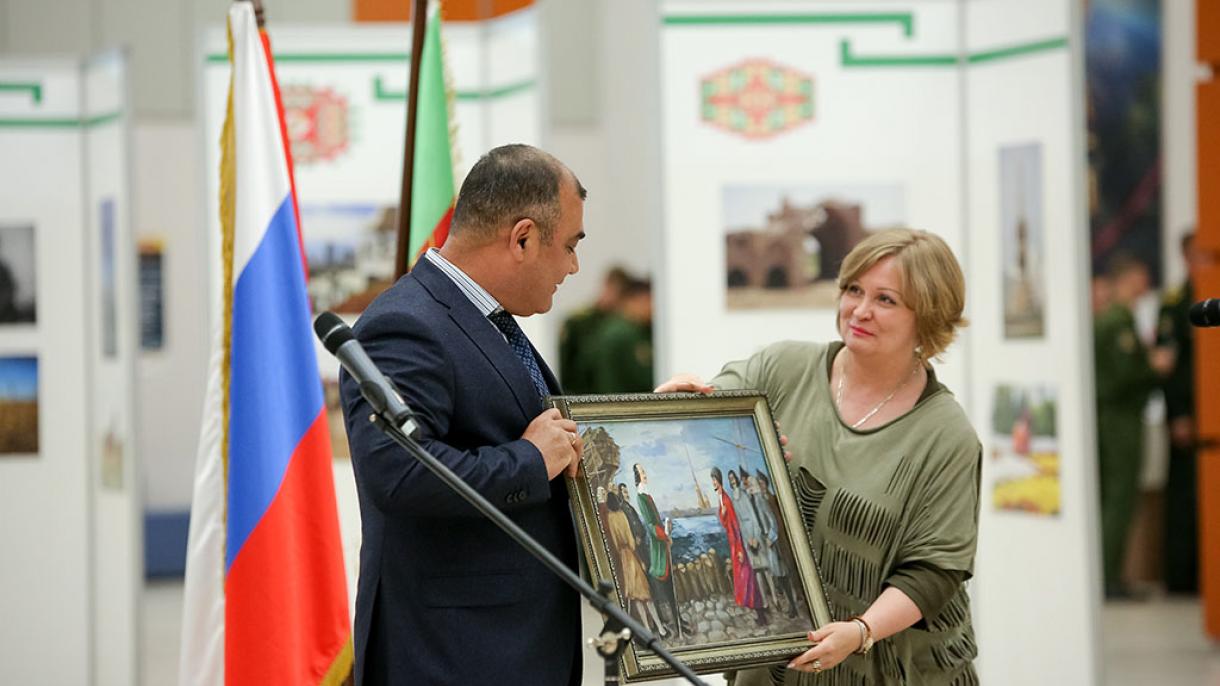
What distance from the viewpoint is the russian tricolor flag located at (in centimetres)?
349

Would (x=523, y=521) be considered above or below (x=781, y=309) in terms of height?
below

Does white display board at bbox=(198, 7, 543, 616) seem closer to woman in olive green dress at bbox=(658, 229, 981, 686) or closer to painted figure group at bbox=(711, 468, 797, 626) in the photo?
woman in olive green dress at bbox=(658, 229, 981, 686)

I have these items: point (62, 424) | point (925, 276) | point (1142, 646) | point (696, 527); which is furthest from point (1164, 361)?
point (696, 527)

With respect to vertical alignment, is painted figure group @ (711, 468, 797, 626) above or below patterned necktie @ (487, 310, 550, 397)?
below

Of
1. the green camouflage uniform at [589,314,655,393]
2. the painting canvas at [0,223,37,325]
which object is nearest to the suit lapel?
the painting canvas at [0,223,37,325]

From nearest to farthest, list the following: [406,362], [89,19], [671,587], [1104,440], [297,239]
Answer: [406,362]
[671,587]
[297,239]
[1104,440]
[89,19]

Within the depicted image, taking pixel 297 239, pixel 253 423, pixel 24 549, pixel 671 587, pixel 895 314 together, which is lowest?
→ pixel 24 549

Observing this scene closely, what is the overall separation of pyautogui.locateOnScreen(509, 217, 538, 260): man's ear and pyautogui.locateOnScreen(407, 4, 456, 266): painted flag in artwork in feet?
4.91

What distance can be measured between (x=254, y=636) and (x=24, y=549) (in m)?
2.98

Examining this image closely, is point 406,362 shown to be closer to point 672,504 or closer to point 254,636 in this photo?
point 672,504

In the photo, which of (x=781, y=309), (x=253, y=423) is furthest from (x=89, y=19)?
(x=253, y=423)

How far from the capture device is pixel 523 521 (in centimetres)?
244

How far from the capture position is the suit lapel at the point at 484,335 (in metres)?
2.41

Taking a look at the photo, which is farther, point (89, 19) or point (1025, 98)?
point (89, 19)
